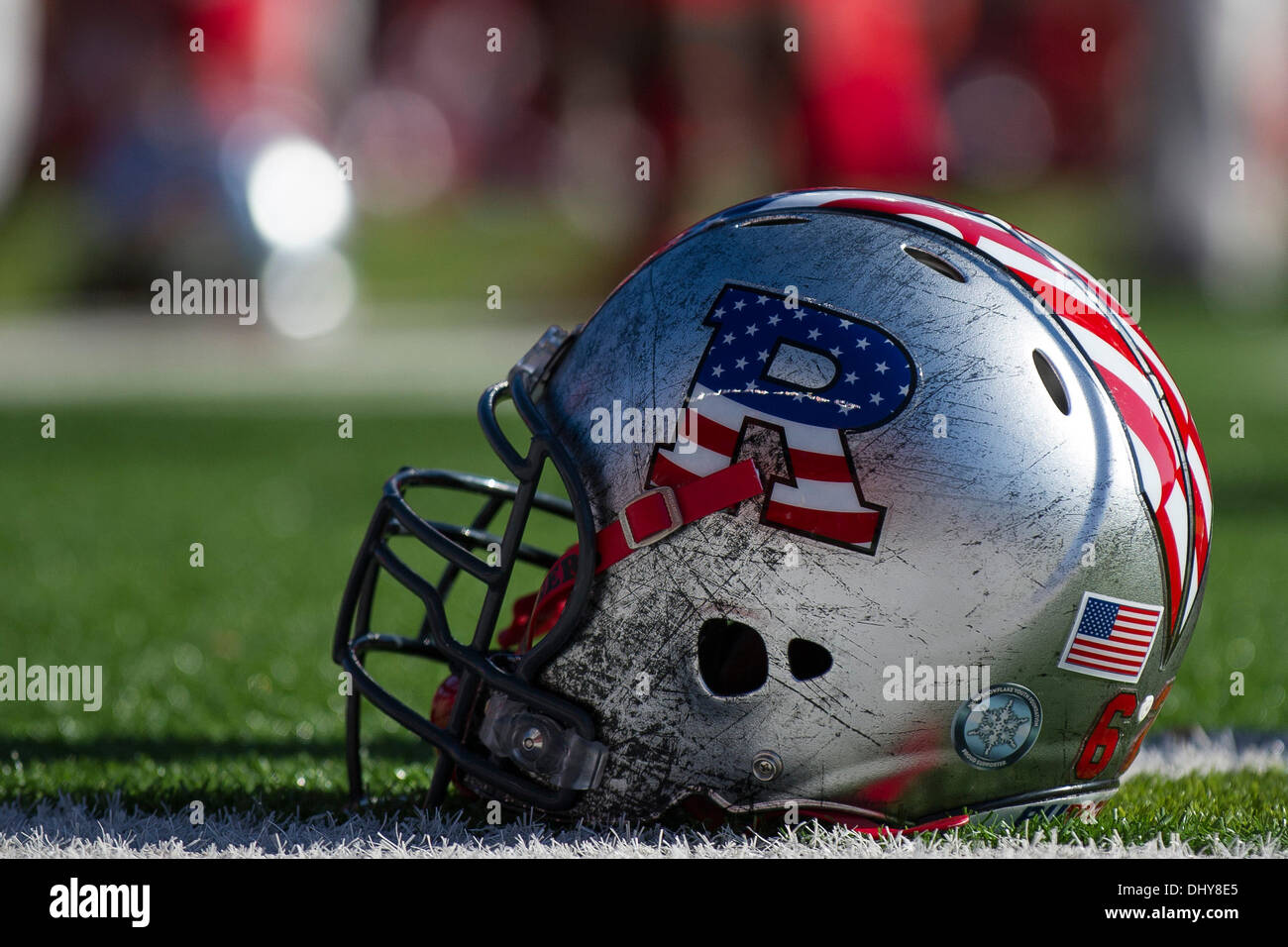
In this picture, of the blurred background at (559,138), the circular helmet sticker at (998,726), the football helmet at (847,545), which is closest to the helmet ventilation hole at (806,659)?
the football helmet at (847,545)

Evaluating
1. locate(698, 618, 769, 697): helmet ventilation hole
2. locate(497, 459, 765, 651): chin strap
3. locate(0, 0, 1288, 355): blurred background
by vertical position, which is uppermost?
locate(0, 0, 1288, 355): blurred background

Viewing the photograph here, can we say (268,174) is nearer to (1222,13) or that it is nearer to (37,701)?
(1222,13)

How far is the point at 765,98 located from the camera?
1761 cm

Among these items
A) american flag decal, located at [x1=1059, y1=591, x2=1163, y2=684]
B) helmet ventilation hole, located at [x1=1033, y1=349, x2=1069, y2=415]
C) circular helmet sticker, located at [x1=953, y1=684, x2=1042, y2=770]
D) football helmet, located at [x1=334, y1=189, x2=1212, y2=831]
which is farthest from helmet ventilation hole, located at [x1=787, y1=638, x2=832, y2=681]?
helmet ventilation hole, located at [x1=1033, y1=349, x2=1069, y2=415]

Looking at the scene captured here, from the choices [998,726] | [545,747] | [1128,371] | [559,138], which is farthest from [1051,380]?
[559,138]

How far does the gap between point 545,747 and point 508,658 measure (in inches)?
6.5

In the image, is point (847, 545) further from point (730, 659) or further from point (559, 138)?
point (559, 138)

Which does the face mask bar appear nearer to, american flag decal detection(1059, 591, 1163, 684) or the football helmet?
the football helmet

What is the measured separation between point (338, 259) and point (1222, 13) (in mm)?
8272

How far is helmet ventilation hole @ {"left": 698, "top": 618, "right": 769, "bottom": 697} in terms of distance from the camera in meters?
2.16

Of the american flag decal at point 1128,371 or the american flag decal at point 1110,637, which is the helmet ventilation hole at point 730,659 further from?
the american flag decal at point 1128,371

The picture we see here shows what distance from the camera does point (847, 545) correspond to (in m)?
2.06

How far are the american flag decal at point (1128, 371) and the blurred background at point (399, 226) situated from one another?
3.14 feet
